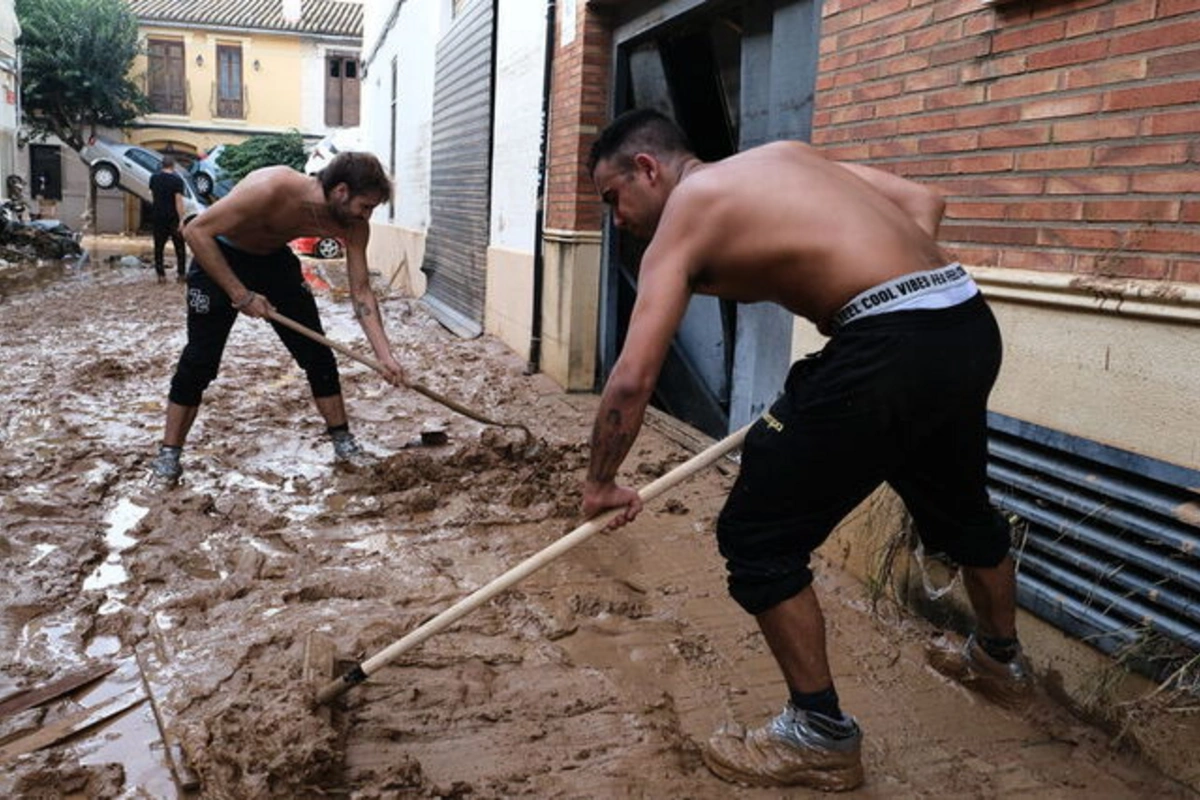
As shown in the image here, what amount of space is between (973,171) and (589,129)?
4.06 meters

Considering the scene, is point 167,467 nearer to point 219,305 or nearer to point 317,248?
point 219,305

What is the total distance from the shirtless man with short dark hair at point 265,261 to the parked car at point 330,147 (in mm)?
12606

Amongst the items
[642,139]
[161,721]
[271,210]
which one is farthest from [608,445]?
[271,210]

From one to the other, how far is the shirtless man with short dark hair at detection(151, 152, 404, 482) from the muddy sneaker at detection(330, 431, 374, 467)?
0.03 m

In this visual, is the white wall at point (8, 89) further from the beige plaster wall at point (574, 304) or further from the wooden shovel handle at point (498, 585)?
the wooden shovel handle at point (498, 585)

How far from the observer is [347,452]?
5.23 m

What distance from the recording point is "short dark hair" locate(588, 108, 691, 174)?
8.20 ft

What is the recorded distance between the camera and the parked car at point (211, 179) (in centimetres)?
2534

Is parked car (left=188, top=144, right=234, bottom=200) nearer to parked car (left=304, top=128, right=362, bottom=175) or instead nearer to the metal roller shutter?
parked car (left=304, top=128, right=362, bottom=175)

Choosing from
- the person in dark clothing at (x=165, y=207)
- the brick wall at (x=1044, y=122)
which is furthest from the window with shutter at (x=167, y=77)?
the brick wall at (x=1044, y=122)

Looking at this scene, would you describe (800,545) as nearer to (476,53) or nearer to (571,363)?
(571,363)

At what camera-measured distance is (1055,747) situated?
261cm

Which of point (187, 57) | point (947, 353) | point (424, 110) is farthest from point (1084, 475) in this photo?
point (187, 57)

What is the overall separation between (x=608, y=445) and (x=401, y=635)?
131 centimetres
